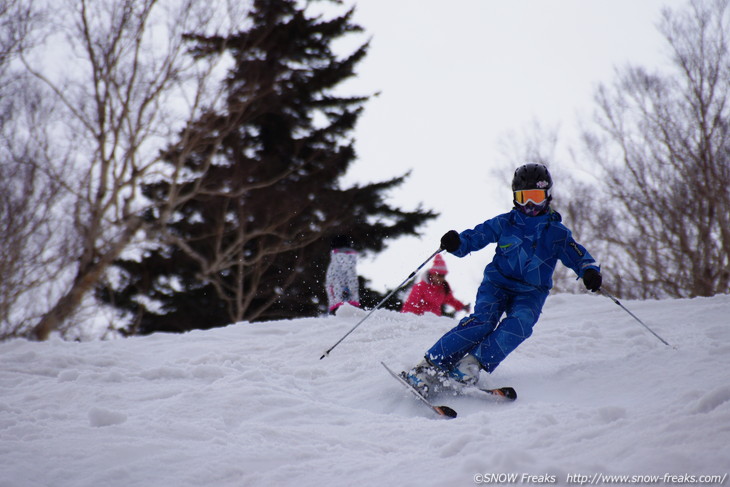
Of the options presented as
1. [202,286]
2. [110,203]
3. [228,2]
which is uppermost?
[228,2]

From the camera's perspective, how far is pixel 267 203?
12945mm

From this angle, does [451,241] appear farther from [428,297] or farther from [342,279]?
[428,297]

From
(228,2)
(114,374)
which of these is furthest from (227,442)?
(228,2)

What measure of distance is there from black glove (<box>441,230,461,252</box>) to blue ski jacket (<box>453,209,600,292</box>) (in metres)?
0.24

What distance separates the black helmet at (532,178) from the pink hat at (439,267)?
3086 millimetres

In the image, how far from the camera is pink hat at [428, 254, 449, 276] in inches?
264

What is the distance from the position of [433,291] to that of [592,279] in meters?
3.44

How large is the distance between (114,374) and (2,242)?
823 cm

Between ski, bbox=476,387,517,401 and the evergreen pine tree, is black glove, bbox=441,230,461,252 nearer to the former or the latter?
ski, bbox=476,387,517,401

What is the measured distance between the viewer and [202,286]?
1348cm

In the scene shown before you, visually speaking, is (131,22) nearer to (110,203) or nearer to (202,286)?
(110,203)

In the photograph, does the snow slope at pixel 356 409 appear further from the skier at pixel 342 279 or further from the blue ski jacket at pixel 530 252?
the skier at pixel 342 279

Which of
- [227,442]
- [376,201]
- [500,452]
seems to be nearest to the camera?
[500,452]

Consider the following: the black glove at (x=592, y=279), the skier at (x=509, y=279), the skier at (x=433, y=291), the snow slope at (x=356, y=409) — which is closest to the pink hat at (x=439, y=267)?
the skier at (x=433, y=291)
